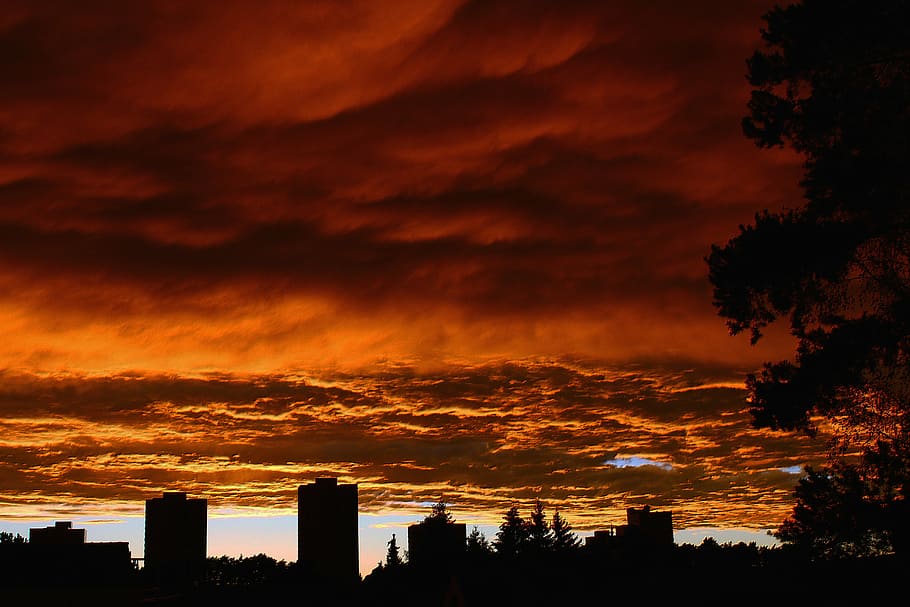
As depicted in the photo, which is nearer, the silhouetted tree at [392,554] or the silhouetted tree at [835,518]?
the silhouetted tree at [835,518]

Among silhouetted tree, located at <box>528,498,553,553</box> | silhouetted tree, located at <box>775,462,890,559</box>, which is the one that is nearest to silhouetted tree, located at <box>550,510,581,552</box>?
silhouetted tree, located at <box>528,498,553,553</box>

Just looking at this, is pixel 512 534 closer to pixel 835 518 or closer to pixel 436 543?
pixel 436 543

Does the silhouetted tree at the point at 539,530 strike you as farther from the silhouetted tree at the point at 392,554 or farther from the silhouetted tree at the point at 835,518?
the silhouetted tree at the point at 835,518

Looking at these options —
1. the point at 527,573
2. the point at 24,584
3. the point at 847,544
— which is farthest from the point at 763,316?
the point at 24,584

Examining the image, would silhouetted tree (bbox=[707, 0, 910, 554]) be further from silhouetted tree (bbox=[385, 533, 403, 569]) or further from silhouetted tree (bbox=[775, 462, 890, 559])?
silhouetted tree (bbox=[385, 533, 403, 569])

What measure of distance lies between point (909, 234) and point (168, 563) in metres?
105

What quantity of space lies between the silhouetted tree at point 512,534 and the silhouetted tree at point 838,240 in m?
122

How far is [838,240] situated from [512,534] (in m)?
129

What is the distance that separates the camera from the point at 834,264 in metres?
19.4

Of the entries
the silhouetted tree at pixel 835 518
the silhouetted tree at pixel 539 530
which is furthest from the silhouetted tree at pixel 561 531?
the silhouetted tree at pixel 835 518

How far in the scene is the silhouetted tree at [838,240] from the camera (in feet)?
60.7

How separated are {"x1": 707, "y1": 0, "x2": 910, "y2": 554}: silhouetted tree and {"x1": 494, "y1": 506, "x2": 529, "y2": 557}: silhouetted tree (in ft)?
401

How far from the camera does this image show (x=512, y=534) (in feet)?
474

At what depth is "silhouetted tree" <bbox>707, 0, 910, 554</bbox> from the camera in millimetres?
18516
